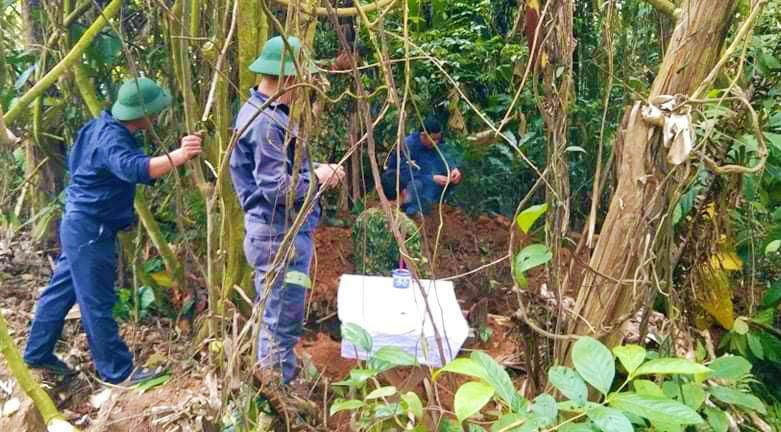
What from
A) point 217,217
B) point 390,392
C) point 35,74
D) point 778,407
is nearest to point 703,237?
point 778,407

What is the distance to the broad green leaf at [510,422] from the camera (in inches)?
48.6

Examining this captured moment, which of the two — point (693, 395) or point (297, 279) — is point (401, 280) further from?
point (693, 395)

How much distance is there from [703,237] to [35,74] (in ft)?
11.2

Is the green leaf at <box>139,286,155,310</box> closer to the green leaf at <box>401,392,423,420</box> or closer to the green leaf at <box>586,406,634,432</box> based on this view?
the green leaf at <box>401,392,423,420</box>

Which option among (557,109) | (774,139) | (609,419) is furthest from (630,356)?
(774,139)

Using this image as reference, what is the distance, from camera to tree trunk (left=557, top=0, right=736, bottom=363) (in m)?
1.47

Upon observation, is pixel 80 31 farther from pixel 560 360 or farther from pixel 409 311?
pixel 560 360

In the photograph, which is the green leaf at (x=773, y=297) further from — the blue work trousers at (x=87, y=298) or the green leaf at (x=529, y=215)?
the blue work trousers at (x=87, y=298)

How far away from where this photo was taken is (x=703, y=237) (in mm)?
2320

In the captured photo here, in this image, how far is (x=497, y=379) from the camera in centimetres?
130

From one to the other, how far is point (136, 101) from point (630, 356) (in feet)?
7.60

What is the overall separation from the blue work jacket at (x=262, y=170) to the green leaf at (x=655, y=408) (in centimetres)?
137

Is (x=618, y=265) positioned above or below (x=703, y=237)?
above

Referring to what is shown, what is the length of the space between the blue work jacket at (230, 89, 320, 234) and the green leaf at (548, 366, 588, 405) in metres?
1.24
